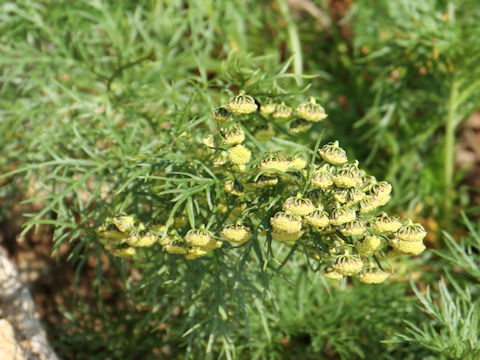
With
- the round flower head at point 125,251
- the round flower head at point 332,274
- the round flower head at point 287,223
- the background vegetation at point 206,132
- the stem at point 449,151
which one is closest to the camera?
the round flower head at point 287,223

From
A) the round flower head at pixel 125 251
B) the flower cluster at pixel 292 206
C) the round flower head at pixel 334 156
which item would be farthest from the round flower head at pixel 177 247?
the round flower head at pixel 334 156

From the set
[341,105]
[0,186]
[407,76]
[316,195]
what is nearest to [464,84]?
[407,76]

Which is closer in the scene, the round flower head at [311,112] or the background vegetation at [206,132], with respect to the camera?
the round flower head at [311,112]

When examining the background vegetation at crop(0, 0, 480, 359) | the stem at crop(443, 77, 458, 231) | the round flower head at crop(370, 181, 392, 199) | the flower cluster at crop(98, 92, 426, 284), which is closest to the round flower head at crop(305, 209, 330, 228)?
the flower cluster at crop(98, 92, 426, 284)

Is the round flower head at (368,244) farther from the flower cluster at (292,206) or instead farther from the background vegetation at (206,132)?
the background vegetation at (206,132)

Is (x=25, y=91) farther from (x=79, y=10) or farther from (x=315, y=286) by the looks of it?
(x=315, y=286)

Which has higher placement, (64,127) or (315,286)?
(64,127)

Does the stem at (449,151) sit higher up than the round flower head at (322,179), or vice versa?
the round flower head at (322,179)
